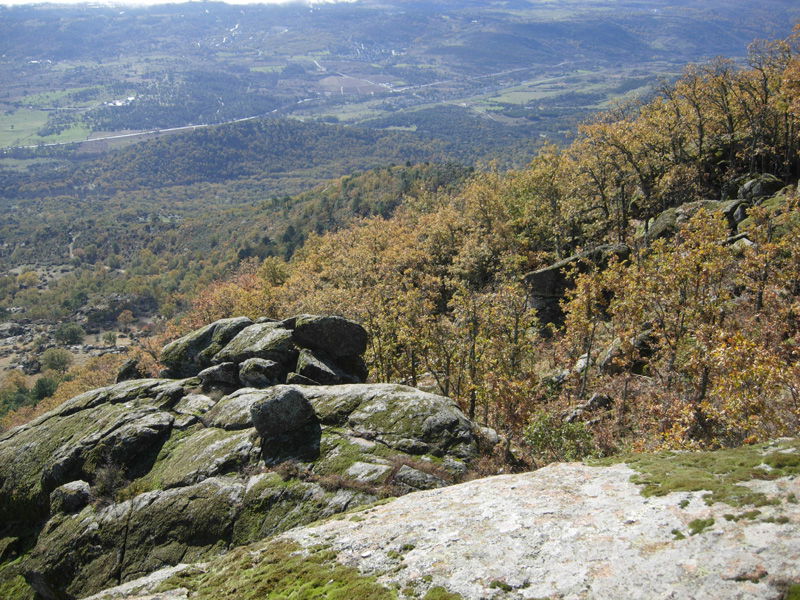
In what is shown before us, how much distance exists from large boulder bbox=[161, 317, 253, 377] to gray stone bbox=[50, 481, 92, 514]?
615 inches

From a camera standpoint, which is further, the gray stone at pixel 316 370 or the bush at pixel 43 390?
the bush at pixel 43 390

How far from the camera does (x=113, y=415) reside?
37.0 m

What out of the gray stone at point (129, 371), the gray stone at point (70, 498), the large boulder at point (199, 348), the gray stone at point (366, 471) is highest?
the gray stone at point (366, 471)

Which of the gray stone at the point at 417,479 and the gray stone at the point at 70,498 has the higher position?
the gray stone at the point at 417,479

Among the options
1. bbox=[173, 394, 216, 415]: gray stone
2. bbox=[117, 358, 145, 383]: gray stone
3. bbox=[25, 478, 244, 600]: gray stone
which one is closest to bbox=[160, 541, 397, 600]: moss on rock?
bbox=[25, 478, 244, 600]: gray stone

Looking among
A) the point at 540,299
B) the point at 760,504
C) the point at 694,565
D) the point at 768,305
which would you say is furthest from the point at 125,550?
the point at 540,299

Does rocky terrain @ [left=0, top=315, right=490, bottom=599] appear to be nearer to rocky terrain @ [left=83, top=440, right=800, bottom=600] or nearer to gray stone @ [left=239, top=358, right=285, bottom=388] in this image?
gray stone @ [left=239, top=358, right=285, bottom=388]

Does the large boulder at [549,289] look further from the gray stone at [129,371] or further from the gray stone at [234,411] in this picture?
the gray stone at [129,371]

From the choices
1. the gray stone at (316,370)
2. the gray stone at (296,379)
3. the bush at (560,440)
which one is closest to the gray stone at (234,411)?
the gray stone at (296,379)

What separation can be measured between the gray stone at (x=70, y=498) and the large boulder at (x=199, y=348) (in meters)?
15.6

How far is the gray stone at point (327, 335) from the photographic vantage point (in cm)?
4178

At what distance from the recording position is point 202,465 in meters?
30.0

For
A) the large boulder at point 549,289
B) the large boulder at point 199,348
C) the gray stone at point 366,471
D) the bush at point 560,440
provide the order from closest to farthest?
the gray stone at point 366,471 < the bush at point 560,440 < the large boulder at point 199,348 < the large boulder at point 549,289

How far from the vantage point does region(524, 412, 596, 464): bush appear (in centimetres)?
2837
